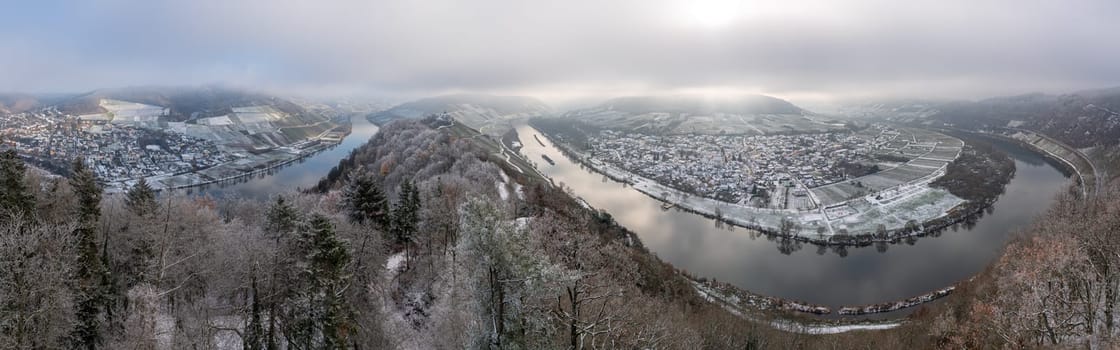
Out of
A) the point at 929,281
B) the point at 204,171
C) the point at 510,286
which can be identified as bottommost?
the point at 929,281

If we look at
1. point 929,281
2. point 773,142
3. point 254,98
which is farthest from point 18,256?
point 254,98

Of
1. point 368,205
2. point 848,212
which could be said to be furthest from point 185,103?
point 848,212

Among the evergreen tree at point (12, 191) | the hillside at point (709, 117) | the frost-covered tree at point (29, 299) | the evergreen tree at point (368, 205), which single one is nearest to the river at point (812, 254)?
the evergreen tree at point (368, 205)

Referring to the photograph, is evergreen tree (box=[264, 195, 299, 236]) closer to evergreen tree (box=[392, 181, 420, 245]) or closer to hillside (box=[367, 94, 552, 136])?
evergreen tree (box=[392, 181, 420, 245])

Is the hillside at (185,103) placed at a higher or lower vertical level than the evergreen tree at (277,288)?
higher

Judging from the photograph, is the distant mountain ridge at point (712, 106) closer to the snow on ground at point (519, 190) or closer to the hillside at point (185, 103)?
the hillside at point (185, 103)

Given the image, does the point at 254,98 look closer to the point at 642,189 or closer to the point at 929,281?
the point at 642,189

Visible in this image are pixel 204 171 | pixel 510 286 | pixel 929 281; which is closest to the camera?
pixel 510 286
